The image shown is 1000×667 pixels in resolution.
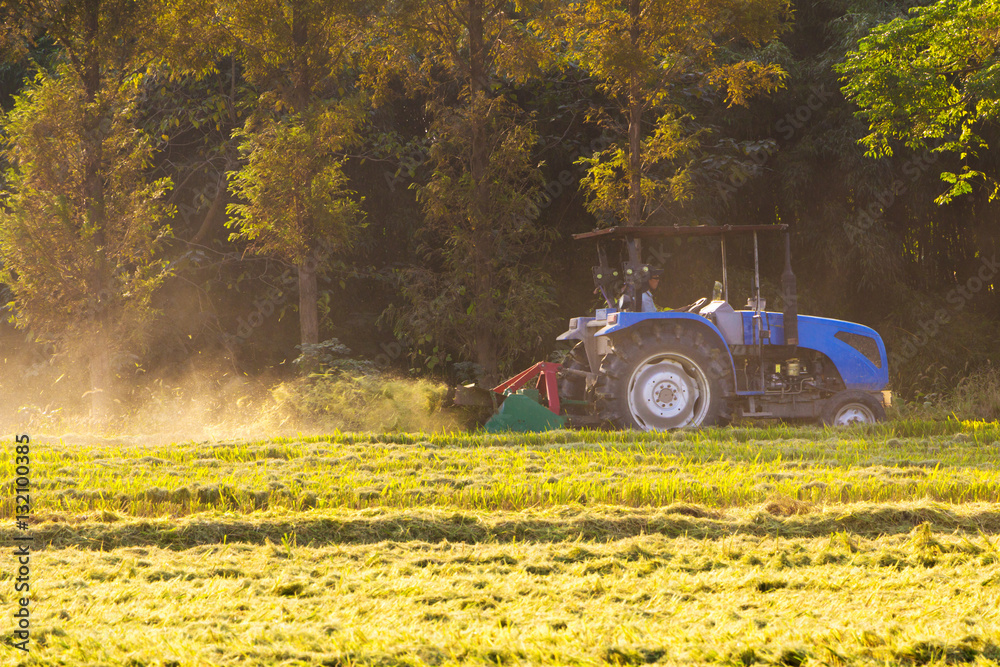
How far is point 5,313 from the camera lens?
50.2ft

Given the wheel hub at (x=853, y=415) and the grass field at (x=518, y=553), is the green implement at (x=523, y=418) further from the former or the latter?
the wheel hub at (x=853, y=415)

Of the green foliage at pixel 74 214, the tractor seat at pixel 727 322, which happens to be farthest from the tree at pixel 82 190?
the tractor seat at pixel 727 322

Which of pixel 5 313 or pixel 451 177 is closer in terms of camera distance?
pixel 451 177

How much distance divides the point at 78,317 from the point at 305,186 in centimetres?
306

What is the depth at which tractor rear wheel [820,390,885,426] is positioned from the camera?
29.3 ft

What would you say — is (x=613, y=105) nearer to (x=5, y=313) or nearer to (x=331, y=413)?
(x=331, y=413)

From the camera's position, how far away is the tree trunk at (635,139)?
11953 millimetres

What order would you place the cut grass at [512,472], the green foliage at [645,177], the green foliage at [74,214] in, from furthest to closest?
the green foliage at [645,177] → the green foliage at [74,214] → the cut grass at [512,472]

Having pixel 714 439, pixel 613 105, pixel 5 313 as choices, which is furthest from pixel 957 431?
pixel 5 313

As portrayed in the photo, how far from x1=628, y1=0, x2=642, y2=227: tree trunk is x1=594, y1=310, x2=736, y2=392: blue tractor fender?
3.47 m

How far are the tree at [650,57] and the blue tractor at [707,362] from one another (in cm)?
299

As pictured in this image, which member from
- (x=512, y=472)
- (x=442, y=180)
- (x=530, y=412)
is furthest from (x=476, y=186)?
(x=512, y=472)

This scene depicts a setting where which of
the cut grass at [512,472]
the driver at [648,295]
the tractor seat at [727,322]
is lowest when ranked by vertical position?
the cut grass at [512,472]

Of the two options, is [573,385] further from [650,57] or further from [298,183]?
[650,57]
